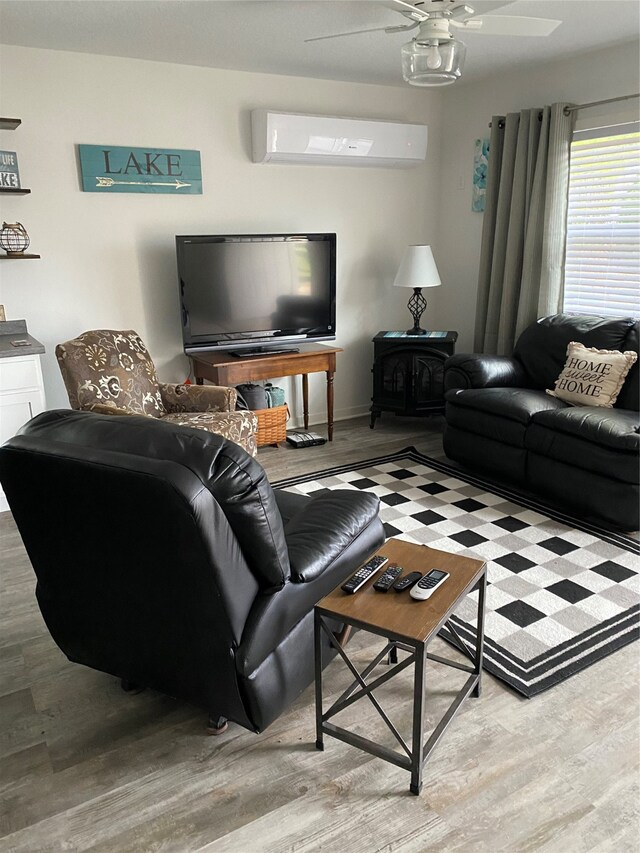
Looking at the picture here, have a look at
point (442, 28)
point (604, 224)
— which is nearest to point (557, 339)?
point (604, 224)

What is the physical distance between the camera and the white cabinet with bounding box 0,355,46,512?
3.35m

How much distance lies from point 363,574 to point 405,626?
258mm

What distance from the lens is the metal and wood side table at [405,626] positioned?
1.61m

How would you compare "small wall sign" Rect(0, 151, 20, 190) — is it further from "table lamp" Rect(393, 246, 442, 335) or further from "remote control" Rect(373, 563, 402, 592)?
"remote control" Rect(373, 563, 402, 592)

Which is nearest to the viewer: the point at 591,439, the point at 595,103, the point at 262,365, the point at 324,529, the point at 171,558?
the point at 171,558

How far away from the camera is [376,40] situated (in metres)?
3.49

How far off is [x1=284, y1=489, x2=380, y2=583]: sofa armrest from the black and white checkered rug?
664mm

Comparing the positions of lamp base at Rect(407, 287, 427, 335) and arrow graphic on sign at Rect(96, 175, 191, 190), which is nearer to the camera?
arrow graphic on sign at Rect(96, 175, 191, 190)

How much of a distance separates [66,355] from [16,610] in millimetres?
1353

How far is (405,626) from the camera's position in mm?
1618

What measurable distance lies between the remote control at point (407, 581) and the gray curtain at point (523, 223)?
301cm

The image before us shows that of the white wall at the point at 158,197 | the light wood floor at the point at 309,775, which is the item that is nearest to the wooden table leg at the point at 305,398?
the white wall at the point at 158,197

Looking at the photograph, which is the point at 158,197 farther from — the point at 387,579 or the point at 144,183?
the point at 387,579

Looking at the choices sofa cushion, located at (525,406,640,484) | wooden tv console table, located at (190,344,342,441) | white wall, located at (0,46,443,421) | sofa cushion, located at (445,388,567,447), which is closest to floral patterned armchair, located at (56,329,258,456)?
wooden tv console table, located at (190,344,342,441)
